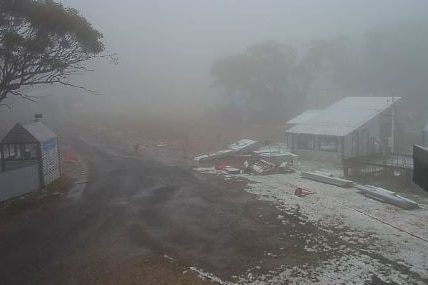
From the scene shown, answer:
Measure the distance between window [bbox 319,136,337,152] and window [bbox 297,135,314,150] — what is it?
1020mm

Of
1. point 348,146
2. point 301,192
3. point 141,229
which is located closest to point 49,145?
point 141,229

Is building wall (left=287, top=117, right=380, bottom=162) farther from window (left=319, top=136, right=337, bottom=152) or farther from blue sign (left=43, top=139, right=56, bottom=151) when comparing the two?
blue sign (left=43, top=139, right=56, bottom=151)

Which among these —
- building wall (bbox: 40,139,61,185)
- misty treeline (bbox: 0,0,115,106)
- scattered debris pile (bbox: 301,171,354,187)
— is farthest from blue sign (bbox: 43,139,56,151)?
scattered debris pile (bbox: 301,171,354,187)

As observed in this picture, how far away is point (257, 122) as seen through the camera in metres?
65.1

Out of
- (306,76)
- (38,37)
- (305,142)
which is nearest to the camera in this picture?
(38,37)

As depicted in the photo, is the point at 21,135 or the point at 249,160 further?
the point at 249,160

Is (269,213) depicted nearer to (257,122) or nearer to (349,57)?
(257,122)

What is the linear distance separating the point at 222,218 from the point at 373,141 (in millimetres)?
22665

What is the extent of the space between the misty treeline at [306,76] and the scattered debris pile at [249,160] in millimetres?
30857

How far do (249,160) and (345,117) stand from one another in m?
10.4

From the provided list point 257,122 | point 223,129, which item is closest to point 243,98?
point 257,122

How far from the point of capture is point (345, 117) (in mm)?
38688

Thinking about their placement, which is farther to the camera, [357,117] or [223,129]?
[223,129]

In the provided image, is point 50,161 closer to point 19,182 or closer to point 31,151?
→ point 31,151
